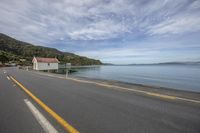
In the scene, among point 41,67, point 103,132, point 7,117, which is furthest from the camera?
point 41,67

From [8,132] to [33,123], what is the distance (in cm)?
57

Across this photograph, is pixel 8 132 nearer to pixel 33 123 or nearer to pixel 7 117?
pixel 33 123

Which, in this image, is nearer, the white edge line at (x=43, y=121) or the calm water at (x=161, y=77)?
the white edge line at (x=43, y=121)

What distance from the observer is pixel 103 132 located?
3.07 metres

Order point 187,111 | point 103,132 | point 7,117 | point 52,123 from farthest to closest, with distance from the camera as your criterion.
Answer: point 187,111, point 7,117, point 52,123, point 103,132

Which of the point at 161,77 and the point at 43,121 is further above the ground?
the point at 43,121

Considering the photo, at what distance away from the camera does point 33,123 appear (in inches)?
143

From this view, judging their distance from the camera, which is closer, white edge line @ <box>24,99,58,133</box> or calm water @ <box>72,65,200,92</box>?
white edge line @ <box>24,99,58,133</box>

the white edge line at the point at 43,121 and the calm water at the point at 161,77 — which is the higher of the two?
the white edge line at the point at 43,121

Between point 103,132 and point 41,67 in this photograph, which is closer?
point 103,132

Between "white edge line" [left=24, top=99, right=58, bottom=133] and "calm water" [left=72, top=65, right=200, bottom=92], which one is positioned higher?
"white edge line" [left=24, top=99, right=58, bottom=133]

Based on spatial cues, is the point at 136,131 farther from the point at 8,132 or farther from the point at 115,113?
the point at 8,132

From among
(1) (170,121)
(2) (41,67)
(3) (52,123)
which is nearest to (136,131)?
(1) (170,121)

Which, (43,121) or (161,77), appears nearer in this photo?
(43,121)
